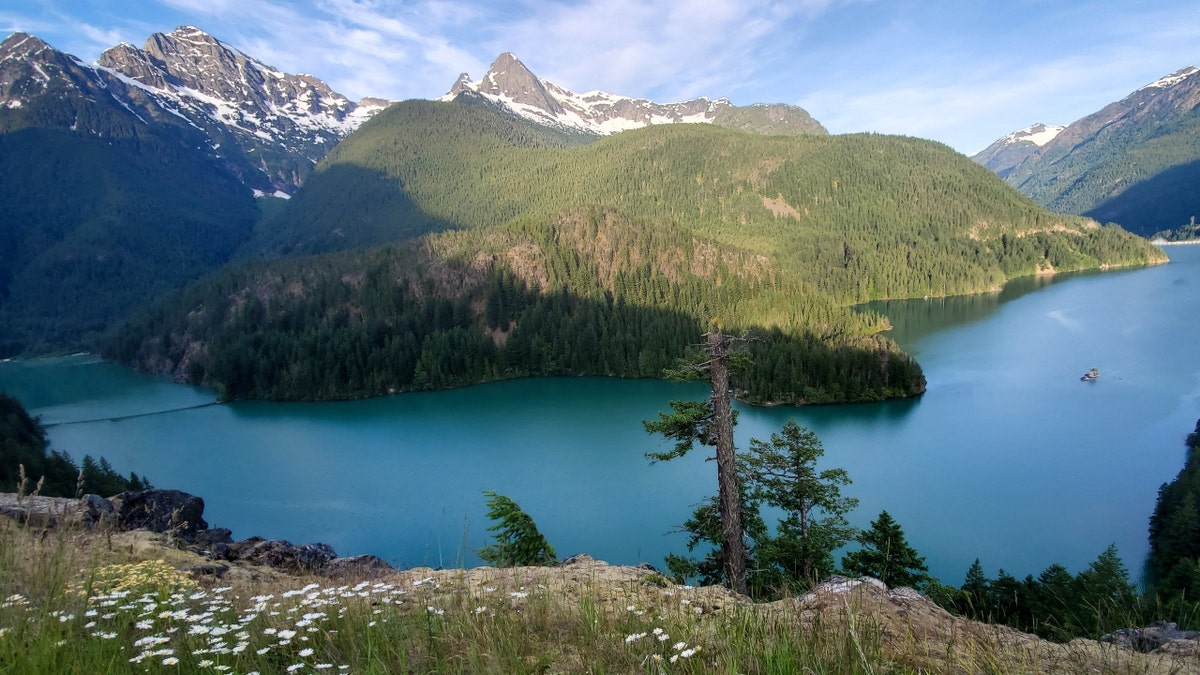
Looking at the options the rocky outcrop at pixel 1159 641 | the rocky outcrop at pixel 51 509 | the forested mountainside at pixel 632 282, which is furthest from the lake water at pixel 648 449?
the rocky outcrop at pixel 1159 641

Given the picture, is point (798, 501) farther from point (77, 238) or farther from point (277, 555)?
point (77, 238)

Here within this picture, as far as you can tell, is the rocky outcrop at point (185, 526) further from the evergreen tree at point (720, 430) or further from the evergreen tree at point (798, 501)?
the evergreen tree at point (798, 501)

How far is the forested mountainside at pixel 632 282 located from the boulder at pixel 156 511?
46.6 meters

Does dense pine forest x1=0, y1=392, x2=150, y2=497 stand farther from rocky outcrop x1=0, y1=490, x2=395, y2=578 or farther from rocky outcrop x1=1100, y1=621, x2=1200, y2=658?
rocky outcrop x1=1100, y1=621, x2=1200, y2=658

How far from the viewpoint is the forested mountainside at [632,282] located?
70562 millimetres

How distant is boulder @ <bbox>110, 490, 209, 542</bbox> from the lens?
11266mm

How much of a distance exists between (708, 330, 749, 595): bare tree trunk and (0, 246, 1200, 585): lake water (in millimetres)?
6640

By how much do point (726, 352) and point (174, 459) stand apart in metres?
50.9

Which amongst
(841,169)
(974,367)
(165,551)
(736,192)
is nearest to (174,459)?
(165,551)

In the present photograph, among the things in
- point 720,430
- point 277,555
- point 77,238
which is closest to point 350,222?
point 77,238

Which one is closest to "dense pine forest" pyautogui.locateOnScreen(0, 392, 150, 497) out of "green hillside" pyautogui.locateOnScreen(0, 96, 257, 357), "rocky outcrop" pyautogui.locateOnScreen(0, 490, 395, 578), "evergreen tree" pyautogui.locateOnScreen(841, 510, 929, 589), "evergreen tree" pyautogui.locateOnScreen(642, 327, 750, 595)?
"rocky outcrop" pyautogui.locateOnScreen(0, 490, 395, 578)

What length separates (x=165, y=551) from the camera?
7.32m

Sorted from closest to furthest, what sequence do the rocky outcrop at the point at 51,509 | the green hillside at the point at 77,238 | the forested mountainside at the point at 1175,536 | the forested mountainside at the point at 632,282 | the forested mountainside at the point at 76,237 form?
1. the rocky outcrop at the point at 51,509
2. the forested mountainside at the point at 1175,536
3. the forested mountainside at the point at 632,282
4. the green hillside at the point at 77,238
5. the forested mountainside at the point at 76,237

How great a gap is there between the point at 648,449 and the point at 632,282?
169ft
